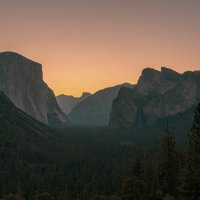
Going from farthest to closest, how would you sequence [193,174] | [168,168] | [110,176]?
[110,176] < [168,168] < [193,174]

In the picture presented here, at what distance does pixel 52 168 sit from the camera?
17625cm

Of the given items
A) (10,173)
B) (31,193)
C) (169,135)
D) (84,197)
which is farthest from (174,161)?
(10,173)

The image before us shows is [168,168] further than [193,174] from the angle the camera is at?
Yes

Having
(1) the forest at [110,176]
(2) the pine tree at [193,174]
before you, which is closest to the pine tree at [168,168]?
(1) the forest at [110,176]

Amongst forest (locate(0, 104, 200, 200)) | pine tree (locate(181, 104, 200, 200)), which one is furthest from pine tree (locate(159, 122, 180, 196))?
pine tree (locate(181, 104, 200, 200))

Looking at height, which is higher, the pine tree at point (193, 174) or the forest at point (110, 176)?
the pine tree at point (193, 174)

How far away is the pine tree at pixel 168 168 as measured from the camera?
5997cm

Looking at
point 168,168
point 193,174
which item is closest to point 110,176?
point 168,168

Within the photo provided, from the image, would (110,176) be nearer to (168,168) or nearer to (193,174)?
(168,168)

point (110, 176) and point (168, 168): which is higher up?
point (168, 168)

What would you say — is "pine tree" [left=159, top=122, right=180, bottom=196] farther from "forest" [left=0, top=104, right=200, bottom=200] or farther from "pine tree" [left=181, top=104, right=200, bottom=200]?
"pine tree" [left=181, top=104, right=200, bottom=200]

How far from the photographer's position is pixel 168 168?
60.1 metres

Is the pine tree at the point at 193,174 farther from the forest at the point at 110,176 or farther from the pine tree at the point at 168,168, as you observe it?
the pine tree at the point at 168,168

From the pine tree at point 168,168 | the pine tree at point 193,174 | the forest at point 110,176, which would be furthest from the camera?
the pine tree at point 168,168
